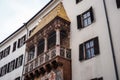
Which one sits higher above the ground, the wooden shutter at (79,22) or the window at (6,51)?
the window at (6,51)

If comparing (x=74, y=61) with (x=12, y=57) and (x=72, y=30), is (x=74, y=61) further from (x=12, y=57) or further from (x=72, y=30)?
(x=12, y=57)

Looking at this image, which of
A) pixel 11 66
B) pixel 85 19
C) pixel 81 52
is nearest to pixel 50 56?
pixel 81 52

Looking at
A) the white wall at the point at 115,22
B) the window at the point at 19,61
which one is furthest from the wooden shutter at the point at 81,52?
the window at the point at 19,61

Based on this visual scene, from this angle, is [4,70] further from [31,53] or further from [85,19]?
[85,19]

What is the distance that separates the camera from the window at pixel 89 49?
676 inches

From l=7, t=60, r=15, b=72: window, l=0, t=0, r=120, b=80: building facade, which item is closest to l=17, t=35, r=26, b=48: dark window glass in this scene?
l=7, t=60, r=15, b=72: window

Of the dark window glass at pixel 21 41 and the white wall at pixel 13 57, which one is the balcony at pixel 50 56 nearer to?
the white wall at pixel 13 57

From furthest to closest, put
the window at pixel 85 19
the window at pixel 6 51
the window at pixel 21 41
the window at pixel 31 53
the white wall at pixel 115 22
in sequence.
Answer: the window at pixel 6 51
the window at pixel 21 41
the window at pixel 31 53
the window at pixel 85 19
the white wall at pixel 115 22

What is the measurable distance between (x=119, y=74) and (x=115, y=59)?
1216mm

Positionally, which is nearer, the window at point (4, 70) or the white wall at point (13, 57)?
the white wall at point (13, 57)

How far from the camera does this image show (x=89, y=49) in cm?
1800

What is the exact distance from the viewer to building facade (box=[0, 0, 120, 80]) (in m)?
16.2

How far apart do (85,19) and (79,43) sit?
250cm

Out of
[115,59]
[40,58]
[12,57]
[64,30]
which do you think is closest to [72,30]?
[64,30]
